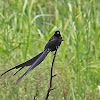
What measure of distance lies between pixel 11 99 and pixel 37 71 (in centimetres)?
42

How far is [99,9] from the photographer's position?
592 centimetres

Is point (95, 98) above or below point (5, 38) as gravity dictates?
below

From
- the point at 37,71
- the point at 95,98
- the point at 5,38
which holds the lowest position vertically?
the point at 95,98

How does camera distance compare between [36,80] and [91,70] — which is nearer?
[36,80]

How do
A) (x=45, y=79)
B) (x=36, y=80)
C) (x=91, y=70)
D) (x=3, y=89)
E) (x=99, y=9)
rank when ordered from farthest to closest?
(x=99, y=9) → (x=91, y=70) → (x=45, y=79) → (x=36, y=80) → (x=3, y=89)

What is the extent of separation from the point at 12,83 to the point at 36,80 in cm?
23

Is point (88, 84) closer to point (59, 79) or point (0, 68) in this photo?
point (59, 79)

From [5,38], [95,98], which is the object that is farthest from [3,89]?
[5,38]

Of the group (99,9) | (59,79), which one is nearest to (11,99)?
(59,79)

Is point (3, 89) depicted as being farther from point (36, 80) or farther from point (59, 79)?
point (59, 79)

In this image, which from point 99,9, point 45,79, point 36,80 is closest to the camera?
point 36,80

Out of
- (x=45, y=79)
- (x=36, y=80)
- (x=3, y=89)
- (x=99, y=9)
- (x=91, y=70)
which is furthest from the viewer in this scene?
(x=99, y=9)

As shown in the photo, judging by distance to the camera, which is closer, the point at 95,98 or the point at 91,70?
the point at 95,98

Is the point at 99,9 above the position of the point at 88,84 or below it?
above
